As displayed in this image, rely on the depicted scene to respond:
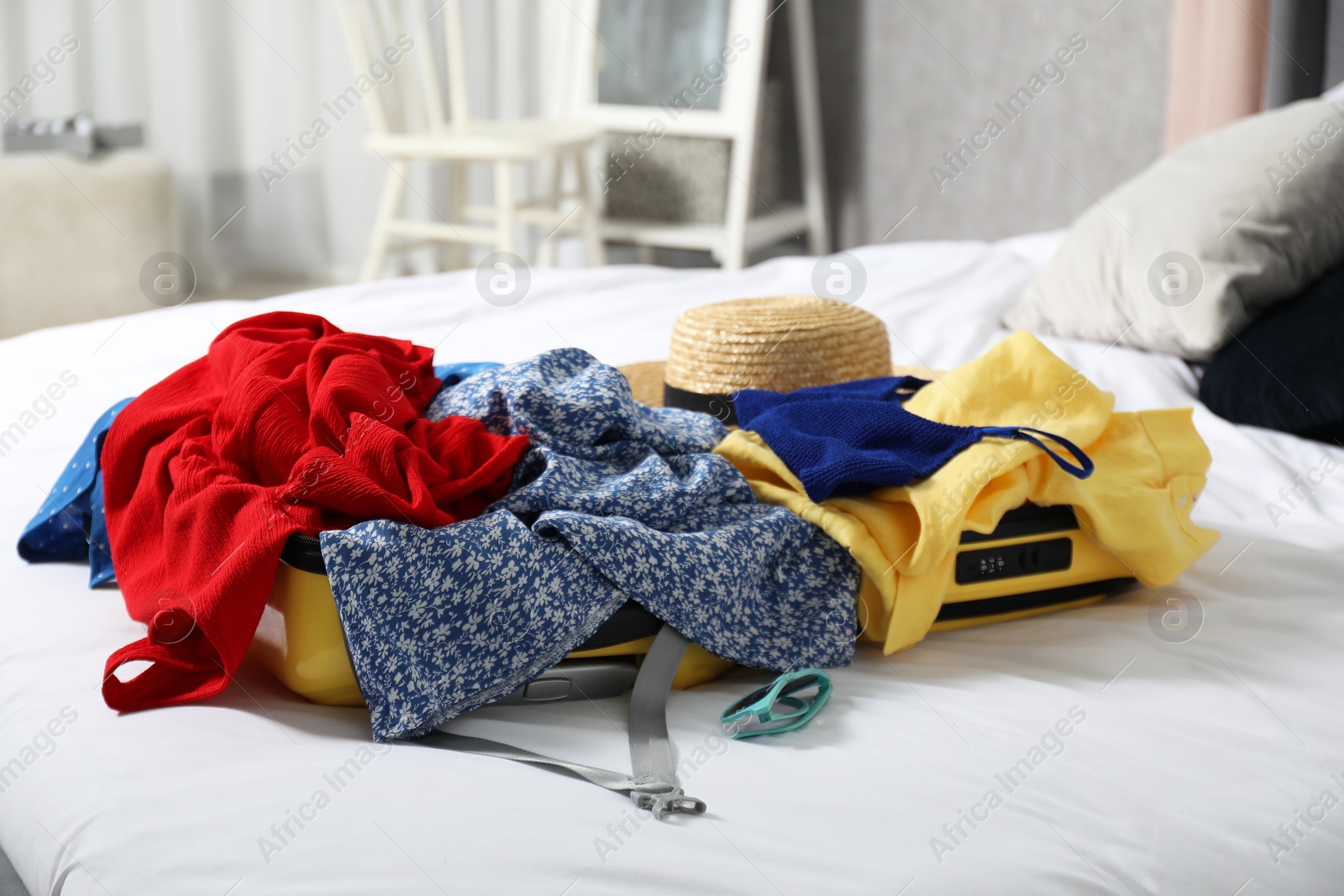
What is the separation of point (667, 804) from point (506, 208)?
218 centimetres

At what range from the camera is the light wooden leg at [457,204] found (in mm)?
2924

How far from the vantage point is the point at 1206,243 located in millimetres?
1259

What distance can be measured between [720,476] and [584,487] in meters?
0.09

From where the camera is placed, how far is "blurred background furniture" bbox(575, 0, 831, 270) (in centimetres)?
280

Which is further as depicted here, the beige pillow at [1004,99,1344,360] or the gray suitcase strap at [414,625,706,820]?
the beige pillow at [1004,99,1344,360]

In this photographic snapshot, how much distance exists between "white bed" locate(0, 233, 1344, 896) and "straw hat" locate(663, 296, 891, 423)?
1.16 feet

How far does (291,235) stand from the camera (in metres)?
3.09

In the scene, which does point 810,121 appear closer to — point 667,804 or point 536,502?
point 536,502

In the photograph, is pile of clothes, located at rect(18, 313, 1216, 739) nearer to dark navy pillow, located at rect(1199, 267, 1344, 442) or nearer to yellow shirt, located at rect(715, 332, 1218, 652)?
yellow shirt, located at rect(715, 332, 1218, 652)

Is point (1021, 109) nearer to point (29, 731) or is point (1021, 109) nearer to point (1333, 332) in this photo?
point (1333, 332)

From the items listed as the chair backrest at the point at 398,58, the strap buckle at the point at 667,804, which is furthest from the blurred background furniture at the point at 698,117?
the strap buckle at the point at 667,804

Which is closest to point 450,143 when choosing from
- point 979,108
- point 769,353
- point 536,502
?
point 979,108

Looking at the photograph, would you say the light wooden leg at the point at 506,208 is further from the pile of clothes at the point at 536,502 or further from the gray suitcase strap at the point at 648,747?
the gray suitcase strap at the point at 648,747

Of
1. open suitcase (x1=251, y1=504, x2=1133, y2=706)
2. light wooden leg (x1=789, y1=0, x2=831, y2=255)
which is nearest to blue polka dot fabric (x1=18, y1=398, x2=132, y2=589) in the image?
open suitcase (x1=251, y1=504, x2=1133, y2=706)
